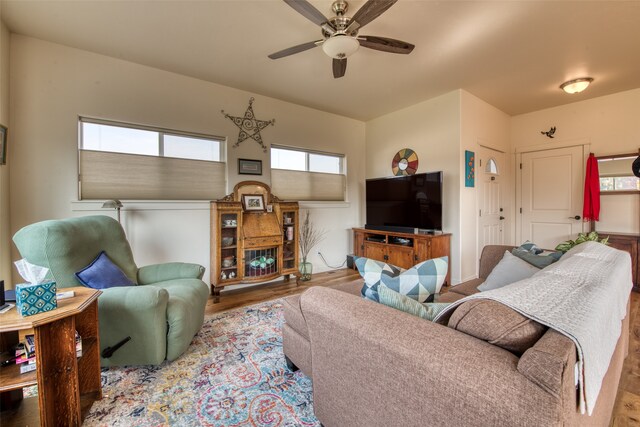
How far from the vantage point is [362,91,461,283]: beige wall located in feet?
11.9

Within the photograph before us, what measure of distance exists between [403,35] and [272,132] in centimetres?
207

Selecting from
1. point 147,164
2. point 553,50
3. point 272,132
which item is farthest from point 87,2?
point 553,50

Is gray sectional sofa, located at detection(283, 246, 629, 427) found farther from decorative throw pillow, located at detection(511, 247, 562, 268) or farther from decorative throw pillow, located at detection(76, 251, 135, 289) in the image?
decorative throw pillow, located at detection(76, 251, 135, 289)

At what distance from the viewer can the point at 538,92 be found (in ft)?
11.9

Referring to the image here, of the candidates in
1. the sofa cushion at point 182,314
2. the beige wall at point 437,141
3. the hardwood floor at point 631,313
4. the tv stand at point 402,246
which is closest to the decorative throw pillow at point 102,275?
the sofa cushion at point 182,314

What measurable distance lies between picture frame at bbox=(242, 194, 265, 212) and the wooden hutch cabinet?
23 mm

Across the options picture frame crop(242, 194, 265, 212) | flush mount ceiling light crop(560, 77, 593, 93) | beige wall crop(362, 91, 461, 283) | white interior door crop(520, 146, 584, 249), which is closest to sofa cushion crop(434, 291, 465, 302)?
beige wall crop(362, 91, 461, 283)

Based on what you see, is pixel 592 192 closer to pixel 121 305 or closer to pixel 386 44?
pixel 386 44

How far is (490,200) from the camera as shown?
422 centimetres

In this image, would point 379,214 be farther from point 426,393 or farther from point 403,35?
point 426,393

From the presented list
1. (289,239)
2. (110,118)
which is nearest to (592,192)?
(289,239)

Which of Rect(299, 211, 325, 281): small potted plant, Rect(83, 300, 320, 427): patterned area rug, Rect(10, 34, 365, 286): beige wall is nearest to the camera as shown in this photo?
Rect(83, 300, 320, 427): patterned area rug

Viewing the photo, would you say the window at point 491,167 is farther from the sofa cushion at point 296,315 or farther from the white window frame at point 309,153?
the sofa cushion at point 296,315

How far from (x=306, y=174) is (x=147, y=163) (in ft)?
7.02
